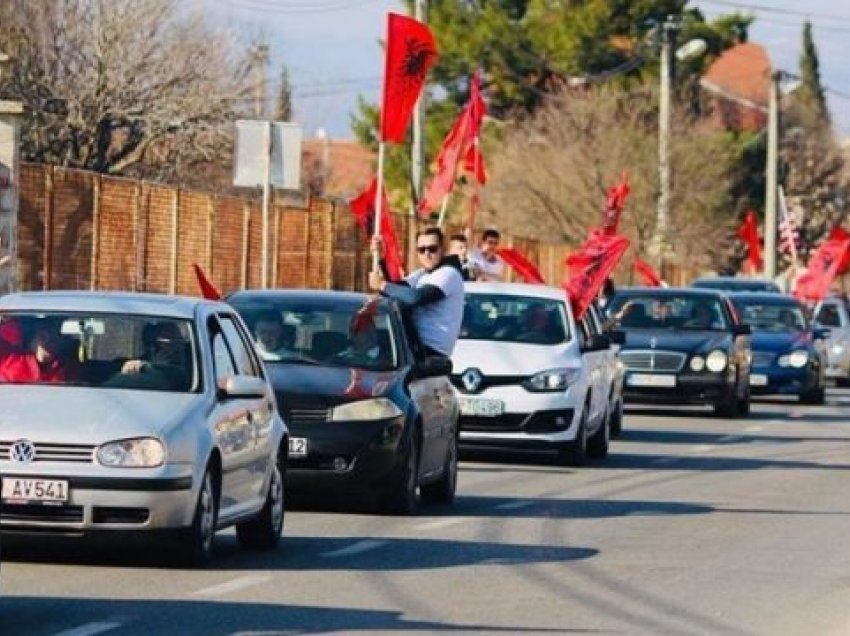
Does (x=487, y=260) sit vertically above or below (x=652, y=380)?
above

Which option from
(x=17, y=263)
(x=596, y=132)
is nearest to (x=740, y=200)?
(x=596, y=132)

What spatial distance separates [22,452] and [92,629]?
208 cm

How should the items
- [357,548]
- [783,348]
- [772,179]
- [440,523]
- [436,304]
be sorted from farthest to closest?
[772,179], [783,348], [436,304], [440,523], [357,548]

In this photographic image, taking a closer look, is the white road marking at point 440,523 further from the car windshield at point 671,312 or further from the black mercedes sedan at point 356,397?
the car windshield at point 671,312

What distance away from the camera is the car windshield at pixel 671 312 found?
1363 inches

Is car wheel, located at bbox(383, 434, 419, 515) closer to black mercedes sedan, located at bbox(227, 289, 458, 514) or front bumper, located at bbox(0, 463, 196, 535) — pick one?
black mercedes sedan, located at bbox(227, 289, 458, 514)

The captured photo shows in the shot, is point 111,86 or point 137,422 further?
point 111,86

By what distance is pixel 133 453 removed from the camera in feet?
46.1

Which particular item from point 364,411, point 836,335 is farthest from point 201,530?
point 836,335

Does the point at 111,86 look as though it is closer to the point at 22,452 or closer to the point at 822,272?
the point at 822,272

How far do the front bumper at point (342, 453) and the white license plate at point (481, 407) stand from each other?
6091mm

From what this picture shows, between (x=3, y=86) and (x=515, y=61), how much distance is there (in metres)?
42.7

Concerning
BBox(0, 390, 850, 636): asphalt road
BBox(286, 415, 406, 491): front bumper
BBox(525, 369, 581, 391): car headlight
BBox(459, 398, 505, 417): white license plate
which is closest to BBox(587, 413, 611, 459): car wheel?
BBox(525, 369, 581, 391): car headlight

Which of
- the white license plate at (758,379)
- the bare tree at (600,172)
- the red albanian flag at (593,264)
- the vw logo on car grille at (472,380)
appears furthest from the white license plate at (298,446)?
the bare tree at (600,172)
